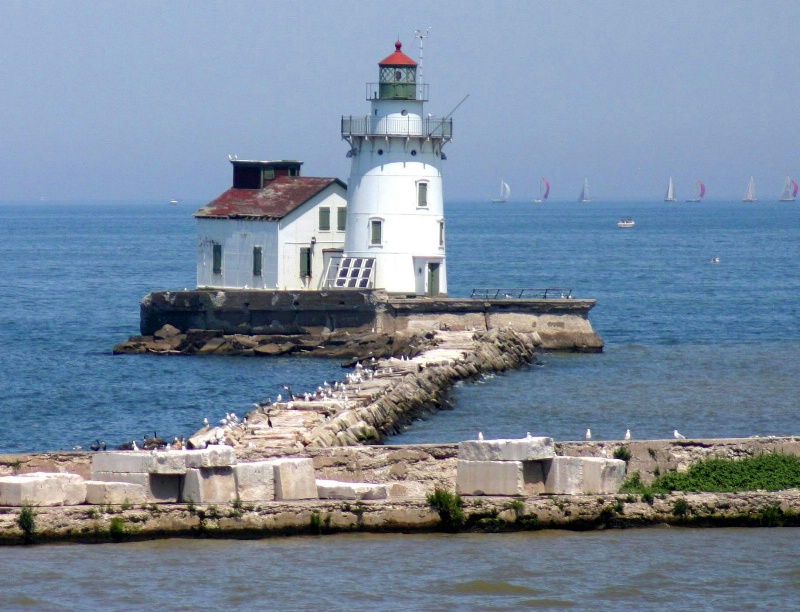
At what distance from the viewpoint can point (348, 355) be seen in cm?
3928

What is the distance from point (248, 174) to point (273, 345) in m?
6.32

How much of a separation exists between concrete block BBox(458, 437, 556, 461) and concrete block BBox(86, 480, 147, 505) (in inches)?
130

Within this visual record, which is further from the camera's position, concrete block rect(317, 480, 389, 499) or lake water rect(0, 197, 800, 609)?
concrete block rect(317, 480, 389, 499)

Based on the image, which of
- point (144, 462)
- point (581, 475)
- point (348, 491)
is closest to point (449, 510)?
point (348, 491)

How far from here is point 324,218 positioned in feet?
141

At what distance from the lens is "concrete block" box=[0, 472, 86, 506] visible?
15466mm

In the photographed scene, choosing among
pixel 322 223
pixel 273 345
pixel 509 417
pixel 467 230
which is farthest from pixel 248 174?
pixel 467 230

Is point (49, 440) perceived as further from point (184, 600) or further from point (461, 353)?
point (184, 600)

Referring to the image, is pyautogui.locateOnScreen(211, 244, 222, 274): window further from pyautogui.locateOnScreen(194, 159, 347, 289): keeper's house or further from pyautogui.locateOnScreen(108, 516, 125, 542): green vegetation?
pyautogui.locateOnScreen(108, 516, 125, 542): green vegetation

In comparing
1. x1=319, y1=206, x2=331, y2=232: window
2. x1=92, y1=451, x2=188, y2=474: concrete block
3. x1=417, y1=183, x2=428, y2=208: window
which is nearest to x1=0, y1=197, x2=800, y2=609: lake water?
x1=92, y1=451, x2=188, y2=474: concrete block

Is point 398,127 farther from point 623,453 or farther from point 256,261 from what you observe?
point 623,453

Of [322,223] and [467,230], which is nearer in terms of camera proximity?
[322,223]

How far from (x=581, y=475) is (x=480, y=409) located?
14.4 meters

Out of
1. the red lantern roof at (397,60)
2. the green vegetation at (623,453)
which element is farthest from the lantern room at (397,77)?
the green vegetation at (623,453)
